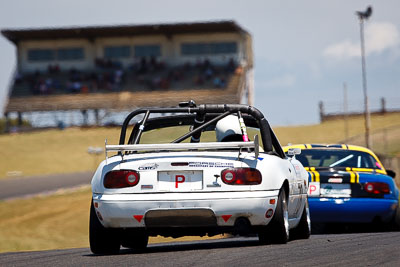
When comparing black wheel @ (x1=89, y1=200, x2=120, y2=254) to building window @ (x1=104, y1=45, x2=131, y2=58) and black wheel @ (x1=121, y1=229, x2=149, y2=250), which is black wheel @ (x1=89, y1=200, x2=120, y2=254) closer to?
→ black wheel @ (x1=121, y1=229, x2=149, y2=250)

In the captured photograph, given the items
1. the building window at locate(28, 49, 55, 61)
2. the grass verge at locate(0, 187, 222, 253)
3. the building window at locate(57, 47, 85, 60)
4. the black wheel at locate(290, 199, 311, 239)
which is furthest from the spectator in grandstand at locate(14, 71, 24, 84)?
the black wheel at locate(290, 199, 311, 239)

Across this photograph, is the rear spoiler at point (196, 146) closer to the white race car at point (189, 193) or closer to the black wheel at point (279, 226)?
the white race car at point (189, 193)

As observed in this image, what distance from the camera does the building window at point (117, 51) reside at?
74250 mm

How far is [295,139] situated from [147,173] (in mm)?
46154

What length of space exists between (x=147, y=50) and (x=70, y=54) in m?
5.98

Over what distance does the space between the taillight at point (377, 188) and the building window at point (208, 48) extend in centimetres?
5923

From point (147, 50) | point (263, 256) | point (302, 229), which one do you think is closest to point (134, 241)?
point (302, 229)

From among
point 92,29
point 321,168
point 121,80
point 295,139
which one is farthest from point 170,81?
point 321,168

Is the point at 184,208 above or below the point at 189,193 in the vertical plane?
below

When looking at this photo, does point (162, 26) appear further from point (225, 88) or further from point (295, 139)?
point (295, 139)

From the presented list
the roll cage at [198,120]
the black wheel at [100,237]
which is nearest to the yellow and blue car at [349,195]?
the roll cage at [198,120]

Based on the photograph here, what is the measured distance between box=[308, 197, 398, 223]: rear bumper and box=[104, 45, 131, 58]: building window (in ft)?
204

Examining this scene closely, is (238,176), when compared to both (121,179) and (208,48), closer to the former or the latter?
(121,179)

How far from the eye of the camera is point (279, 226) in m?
9.07
